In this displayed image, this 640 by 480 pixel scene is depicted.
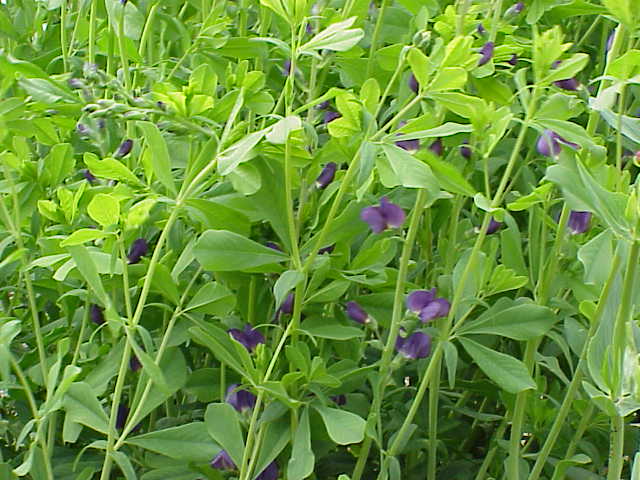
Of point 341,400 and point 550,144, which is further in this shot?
point 341,400

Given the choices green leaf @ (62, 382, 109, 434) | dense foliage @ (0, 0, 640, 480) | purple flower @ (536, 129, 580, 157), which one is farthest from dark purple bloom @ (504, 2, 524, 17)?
green leaf @ (62, 382, 109, 434)

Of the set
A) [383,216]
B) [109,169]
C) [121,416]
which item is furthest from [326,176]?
[121,416]

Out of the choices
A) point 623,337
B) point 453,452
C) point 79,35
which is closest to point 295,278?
point 623,337

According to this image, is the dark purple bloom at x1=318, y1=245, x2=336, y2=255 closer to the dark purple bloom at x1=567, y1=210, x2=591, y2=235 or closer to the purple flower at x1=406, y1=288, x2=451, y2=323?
the purple flower at x1=406, y1=288, x2=451, y2=323

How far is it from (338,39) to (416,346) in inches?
9.7

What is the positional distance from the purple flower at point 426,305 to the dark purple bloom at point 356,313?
0.12ft

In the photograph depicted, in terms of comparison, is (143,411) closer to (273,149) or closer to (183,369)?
(183,369)

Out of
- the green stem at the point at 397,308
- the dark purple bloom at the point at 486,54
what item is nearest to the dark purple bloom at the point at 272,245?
the green stem at the point at 397,308

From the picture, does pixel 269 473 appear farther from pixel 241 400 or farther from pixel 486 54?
pixel 486 54

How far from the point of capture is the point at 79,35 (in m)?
1.01

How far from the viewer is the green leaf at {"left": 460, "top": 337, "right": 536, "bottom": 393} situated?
706 mm

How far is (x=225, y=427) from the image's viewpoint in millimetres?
702

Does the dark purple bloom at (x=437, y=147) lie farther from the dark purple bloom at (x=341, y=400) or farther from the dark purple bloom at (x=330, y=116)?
the dark purple bloom at (x=341, y=400)

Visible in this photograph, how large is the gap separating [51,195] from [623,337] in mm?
512
